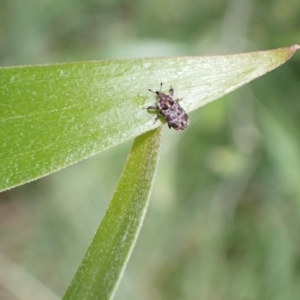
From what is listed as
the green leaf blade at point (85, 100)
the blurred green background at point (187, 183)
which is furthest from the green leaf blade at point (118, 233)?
the blurred green background at point (187, 183)

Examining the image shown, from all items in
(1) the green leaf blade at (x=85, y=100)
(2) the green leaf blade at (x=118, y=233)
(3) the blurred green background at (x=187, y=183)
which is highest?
(3) the blurred green background at (x=187, y=183)

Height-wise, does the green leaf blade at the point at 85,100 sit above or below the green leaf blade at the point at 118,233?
above

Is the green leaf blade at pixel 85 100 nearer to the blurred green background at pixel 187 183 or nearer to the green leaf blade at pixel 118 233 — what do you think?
the green leaf blade at pixel 118 233

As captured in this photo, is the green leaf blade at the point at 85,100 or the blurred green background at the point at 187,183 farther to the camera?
the blurred green background at the point at 187,183

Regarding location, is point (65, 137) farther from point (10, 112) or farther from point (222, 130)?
point (222, 130)

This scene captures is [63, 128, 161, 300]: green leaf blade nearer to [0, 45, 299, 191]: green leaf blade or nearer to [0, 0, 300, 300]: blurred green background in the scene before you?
[0, 45, 299, 191]: green leaf blade

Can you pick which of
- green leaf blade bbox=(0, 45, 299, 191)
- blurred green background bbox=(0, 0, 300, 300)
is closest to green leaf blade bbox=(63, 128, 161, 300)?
green leaf blade bbox=(0, 45, 299, 191)

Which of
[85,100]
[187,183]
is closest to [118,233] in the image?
[85,100]
